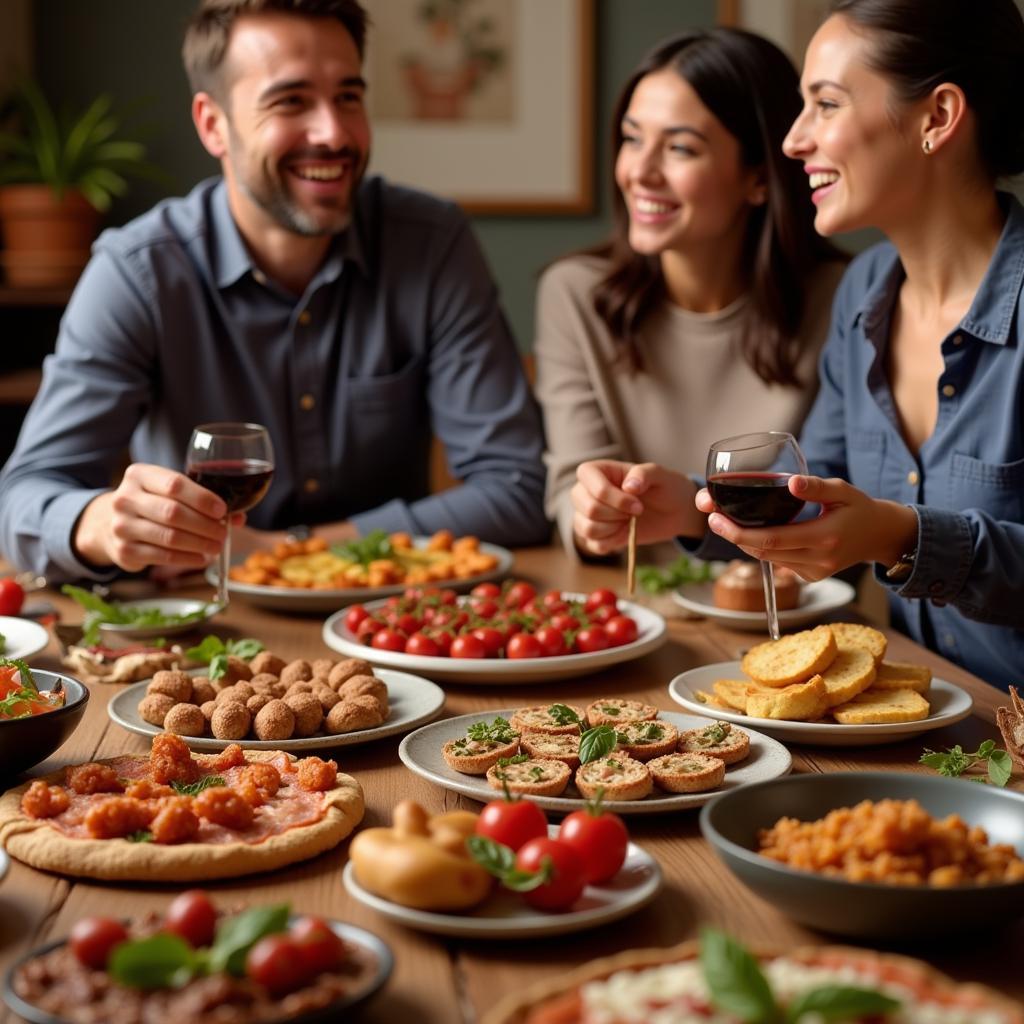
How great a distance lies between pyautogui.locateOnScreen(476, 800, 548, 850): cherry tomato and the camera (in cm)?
114

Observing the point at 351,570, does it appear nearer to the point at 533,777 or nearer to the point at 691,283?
the point at 533,777

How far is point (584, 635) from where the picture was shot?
6.23 feet

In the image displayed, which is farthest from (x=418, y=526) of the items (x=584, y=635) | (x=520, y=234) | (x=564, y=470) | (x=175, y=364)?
(x=520, y=234)

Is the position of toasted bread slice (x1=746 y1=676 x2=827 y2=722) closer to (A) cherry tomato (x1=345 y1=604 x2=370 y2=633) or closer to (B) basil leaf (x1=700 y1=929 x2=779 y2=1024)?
(A) cherry tomato (x1=345 y1=604 x2=370 y2=633)

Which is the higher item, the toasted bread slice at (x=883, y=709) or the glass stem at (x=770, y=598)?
the glass stem at (x=770, y=598)

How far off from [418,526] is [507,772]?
1.48 metres

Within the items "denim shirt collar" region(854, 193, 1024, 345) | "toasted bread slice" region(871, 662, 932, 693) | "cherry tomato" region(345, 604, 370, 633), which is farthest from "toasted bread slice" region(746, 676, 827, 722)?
"denim shirt collar" region(854, 193, 1024, 345)

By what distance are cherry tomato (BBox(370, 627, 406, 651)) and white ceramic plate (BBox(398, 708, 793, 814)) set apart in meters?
0.34

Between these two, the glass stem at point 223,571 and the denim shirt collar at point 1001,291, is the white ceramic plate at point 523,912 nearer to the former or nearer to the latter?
the glass stem at point 223,571

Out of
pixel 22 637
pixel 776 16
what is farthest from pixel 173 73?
pixel 22 637

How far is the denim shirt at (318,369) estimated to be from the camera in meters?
2.86

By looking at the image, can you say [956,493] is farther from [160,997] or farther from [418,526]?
[160,997]

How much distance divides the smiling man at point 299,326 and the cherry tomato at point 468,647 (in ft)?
3.18

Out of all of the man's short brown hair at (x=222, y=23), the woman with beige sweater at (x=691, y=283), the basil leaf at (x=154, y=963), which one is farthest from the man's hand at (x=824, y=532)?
the man's short brown hair at (x=222, y=23)
